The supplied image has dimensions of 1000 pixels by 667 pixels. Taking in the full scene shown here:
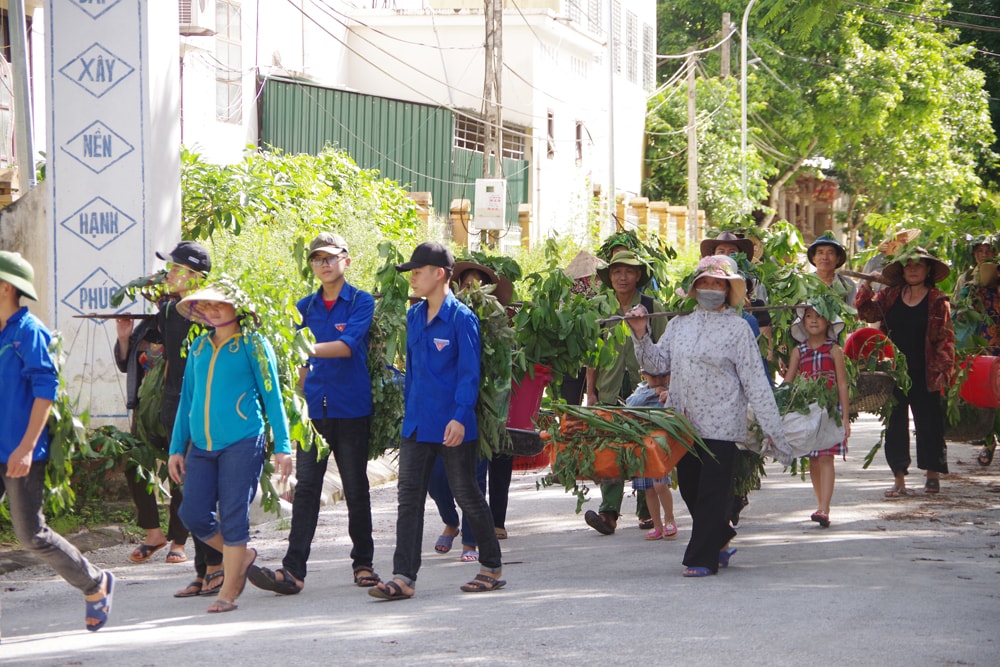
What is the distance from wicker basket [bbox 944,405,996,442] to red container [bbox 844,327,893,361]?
4.88ft

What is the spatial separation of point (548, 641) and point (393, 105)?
22.3 metres

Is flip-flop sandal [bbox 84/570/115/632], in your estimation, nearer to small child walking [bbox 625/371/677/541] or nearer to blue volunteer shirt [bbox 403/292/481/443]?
blue volunteer shirt [bbox 403/292/481/443]

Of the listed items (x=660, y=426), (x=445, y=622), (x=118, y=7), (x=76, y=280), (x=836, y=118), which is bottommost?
(x=445, y=622)

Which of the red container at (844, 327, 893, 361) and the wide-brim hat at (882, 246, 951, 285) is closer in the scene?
the red container at (844, 327, 893, 361)

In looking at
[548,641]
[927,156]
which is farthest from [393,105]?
[548,641]

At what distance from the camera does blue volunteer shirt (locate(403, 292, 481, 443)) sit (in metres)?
7.54

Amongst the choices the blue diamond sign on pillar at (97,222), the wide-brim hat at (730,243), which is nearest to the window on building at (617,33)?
the wide-brim hat at (730,243)

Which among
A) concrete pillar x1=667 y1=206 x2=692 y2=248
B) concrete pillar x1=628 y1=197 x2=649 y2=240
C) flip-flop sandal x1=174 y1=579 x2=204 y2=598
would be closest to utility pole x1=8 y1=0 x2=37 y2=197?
flip-flop sandal x1=174 y1=579 x2=204 y2=598

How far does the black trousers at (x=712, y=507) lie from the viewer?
26.6ft

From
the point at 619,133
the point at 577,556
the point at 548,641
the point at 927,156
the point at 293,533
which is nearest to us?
the point at 548,641

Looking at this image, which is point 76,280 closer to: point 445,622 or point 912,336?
point 445,622

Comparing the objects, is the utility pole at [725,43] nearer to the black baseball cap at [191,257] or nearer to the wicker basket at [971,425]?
the wicker basket at [971,425]

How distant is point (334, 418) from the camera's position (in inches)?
311

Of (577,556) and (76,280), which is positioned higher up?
(76,280)
